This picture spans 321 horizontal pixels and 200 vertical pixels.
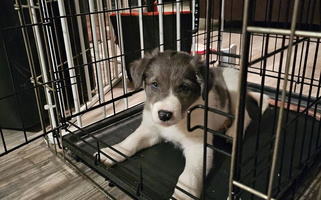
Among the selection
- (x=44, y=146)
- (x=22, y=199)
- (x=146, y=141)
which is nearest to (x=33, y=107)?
(x=44, y=146)

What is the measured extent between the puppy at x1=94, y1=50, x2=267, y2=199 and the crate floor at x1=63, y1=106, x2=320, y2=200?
0.06 meters

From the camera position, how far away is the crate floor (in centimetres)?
129

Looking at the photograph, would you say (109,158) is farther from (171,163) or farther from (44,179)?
(44,179)

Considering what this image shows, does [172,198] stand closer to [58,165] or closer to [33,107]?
[58,165]

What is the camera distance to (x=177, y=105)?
1321mm

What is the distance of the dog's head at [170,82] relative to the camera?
1.32 meters

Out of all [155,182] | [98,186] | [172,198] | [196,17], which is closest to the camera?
[172,198]

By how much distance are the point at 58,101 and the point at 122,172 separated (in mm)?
553

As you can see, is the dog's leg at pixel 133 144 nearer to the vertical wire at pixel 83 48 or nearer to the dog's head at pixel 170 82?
the dog's head at pixel 170 82

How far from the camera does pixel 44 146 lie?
1.91 meters

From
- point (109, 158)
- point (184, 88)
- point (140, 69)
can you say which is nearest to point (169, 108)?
point (184, 88)

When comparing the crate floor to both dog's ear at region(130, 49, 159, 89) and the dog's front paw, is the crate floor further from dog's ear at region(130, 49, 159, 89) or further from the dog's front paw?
dog's ear at region(130, 49, 159, 89)

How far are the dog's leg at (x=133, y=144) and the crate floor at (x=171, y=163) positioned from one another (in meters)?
0.03

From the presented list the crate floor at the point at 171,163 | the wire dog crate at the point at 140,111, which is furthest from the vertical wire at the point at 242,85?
the crate floor at the point at 171,163
